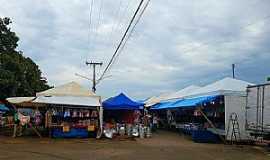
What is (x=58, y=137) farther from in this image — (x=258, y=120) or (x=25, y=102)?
(x=258, y=120)

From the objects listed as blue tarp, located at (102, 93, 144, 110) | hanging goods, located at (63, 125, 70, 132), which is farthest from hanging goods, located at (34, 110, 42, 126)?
blue tarp, located at (102, 93, 144, 110)

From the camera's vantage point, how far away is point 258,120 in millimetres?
17719

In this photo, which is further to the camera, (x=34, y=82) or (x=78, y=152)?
(x=34, y=82)

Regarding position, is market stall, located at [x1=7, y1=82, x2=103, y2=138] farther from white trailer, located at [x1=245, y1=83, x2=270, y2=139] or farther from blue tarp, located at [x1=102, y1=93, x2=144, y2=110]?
white trailer, located at [x1=245, y1=83, x2=270, y2=139]

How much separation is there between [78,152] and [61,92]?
814 cm

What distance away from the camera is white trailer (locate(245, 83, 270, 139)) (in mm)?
16938

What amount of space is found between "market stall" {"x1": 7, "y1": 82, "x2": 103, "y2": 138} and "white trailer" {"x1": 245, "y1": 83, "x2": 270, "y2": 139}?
842 cm

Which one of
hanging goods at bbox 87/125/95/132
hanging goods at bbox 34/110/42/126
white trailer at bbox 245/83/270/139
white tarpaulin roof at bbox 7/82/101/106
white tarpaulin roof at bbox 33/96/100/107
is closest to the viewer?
white trailer at bbox 245/83/270/139

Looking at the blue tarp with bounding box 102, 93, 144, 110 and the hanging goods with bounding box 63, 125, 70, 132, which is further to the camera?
the blue tarp with bounding box 102, 93, 144, 110

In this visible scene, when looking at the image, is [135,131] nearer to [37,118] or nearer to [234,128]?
[234,128]

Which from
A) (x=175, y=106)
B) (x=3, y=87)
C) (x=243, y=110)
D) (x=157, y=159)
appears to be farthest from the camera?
(x=3, y=87)

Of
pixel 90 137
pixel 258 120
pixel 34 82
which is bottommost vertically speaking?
pixel 90 137

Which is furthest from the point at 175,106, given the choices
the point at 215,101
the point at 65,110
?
the point at 65,110

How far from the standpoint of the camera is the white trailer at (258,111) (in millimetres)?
16938
